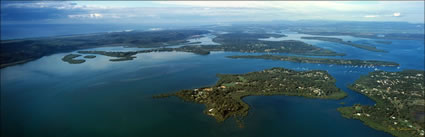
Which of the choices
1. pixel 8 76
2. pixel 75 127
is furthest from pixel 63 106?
pixel 8 76

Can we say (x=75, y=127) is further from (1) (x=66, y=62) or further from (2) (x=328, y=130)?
(1) (x=66, y=62)

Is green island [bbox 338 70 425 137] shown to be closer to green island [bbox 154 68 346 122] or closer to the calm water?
the calm water

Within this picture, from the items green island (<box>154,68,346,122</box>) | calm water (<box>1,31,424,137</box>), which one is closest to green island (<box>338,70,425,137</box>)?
calm water (<box>1,31,424,137</box>)

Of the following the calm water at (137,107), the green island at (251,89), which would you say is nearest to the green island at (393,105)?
the calm water at (137,107)

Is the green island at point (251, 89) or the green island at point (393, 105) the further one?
the green island at point (251, 89)

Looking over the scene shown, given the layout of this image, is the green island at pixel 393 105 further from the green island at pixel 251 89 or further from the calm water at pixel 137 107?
the green island at pixel 251 89

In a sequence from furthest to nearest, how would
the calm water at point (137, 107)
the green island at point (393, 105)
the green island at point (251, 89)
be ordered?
the green island at point (251, 89) < the green island at point (393, 105) < the calm water at point (137, 107)
